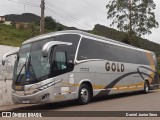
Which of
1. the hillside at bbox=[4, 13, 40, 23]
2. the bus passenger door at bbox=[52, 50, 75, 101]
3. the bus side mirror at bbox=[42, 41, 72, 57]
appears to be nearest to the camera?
the bus side mirror at bbox=[42, 41, 72, 57]

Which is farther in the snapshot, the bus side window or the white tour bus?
the bus side window

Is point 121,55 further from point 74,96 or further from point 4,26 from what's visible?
point 4,26

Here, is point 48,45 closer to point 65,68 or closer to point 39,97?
point 65,68

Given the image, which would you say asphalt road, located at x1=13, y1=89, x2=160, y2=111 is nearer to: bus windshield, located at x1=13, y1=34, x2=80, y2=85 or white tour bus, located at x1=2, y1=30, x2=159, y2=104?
white tour bus, located at x1=2, y1=30, x2=159, y2=104

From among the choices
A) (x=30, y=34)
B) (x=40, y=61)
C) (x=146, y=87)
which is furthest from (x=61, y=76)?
(x=30, y=34)

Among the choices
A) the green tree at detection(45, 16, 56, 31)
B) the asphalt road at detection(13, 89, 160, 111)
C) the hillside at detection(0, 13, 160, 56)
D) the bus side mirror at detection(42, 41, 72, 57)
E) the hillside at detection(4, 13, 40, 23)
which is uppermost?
the hillside at detection(4, 13, 40, 23)

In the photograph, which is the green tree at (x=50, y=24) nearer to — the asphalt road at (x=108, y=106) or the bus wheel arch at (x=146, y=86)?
the bus wheel arch at (x=146, y=86)

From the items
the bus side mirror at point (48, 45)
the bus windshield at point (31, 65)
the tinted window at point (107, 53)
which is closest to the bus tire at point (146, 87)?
the tinted window at point (107, 53)

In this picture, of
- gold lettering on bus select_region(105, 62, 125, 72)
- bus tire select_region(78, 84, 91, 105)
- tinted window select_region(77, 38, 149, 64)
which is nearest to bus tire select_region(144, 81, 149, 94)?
tinted window select_region(77, 38, 149, 64)

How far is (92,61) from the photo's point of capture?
1731cm

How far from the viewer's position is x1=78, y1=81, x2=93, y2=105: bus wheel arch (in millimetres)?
16125

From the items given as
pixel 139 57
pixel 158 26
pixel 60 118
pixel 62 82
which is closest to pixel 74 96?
pixel 62 82

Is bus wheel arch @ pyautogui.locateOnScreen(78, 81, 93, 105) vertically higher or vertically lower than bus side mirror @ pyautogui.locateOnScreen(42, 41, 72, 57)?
lower

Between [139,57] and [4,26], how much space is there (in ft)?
75.0
